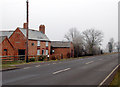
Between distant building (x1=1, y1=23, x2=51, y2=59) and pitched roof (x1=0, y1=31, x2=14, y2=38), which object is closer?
distant building (x1=1, y1=23, x2=51, y2=59)

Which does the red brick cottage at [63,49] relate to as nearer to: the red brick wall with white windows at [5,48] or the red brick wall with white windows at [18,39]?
the red brick wall with white windows at [18,39]

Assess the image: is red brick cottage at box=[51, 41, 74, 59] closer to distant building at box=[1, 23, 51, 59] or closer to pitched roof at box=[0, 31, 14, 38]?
distant building at box=[1, 23, 51, 59]

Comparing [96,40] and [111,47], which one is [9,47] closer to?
[96,40]

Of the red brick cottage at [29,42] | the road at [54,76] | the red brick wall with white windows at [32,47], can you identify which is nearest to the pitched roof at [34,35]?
the red brick cottage at [29,42]

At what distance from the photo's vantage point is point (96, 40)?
290ft

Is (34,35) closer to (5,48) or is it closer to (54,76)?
(5,48)

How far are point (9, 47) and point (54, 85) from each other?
28.1 m

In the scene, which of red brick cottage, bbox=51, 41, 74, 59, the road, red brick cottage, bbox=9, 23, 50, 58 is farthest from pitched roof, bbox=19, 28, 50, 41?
the road

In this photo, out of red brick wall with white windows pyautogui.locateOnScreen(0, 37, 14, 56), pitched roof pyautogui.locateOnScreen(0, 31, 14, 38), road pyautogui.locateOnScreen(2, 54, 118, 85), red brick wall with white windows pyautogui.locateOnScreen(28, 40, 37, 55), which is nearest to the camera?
road pyautogui.locateOnScreen(2, 54, 118, 85)

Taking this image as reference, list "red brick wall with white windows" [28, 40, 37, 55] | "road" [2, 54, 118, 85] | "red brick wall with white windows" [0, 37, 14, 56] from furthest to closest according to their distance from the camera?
"red brick wall with white windows" [28, 40, 37, 55] < "red brick wall with white windows" [0, 37, 14, 56] < "road" [2, 54, 118, 85]

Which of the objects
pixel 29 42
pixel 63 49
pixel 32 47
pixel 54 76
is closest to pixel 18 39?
pixel 29 42

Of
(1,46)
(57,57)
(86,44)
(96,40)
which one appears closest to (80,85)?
(1,46)

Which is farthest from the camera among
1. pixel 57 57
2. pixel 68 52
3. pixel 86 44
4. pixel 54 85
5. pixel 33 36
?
pixel 86 44

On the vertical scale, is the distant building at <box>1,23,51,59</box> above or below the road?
above
